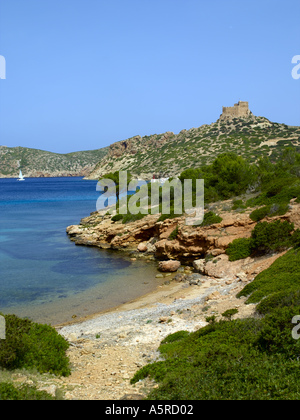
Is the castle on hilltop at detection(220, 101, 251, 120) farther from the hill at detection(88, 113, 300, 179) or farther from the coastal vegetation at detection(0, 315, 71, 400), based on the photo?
the coastal vegetation at detection(0, 315, 71, 400)

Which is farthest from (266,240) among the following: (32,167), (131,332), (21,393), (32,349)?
(32,167)

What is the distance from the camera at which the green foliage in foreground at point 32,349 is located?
819cm

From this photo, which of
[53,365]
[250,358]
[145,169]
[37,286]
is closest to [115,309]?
[37,286]

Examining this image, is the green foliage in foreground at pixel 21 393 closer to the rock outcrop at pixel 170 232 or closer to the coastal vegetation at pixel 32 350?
the coastal vegetation at pixel 32 350

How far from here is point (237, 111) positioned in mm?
97125

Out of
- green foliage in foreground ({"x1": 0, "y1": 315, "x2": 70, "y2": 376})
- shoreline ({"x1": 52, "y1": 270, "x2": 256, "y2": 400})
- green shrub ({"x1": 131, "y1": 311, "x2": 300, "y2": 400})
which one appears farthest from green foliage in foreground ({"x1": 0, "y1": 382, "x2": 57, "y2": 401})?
green shrub ({"x1": 131, "y1": 311, "x2": 300, "y2": 400})

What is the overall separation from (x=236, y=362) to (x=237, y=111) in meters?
96.7

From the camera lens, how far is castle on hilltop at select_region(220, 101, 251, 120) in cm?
9649

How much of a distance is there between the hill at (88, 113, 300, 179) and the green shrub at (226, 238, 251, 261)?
139ft

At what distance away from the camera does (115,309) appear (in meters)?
16.4

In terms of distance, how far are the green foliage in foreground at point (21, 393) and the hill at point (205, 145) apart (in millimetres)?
58136

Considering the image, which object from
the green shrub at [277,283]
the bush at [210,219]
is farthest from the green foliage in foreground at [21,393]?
the bush at [210,219]
